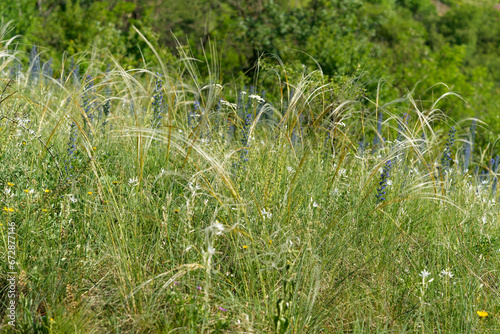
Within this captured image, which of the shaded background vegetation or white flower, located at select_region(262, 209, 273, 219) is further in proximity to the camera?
the shaded background vegetation

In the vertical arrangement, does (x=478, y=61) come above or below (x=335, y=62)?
below

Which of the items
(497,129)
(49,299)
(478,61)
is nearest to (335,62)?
(497,129)

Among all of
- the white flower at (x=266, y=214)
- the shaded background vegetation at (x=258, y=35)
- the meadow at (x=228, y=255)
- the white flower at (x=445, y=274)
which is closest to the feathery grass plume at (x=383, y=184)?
the meadow at (x=228, y=255)

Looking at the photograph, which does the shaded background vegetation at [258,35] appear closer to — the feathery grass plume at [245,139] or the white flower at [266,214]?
the feathery grass plume at [245,139]

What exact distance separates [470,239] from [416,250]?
39 cm

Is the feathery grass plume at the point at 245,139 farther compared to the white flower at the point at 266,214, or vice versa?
the feathery grass plume at the point at 245,139

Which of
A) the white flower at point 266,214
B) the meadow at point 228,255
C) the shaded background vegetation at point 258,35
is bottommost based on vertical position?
the shaded background vegetation at point 258,35

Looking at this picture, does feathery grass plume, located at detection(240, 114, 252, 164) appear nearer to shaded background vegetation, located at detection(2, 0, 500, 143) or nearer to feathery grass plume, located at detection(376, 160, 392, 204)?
feathery grass plume, located at detection(376, 160, 392, 204)

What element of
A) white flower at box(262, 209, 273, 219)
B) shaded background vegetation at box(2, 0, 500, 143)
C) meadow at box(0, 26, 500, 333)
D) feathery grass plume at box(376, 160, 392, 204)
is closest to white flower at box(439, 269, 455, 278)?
meadow at box(0, 26, 500, 333)

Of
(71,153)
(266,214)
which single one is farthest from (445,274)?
(71,153)

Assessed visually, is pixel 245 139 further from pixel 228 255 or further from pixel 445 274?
pixel 445 274

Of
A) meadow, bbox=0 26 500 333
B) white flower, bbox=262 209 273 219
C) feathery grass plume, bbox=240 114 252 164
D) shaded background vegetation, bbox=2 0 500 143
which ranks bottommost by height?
shaded background vegetation, bbox=2 0 500 143

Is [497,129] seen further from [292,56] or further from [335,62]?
[292,56]

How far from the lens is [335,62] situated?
8773 millimetres
